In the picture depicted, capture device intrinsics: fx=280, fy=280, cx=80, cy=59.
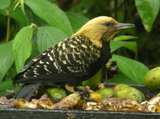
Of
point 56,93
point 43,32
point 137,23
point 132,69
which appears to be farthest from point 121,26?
point 137,23

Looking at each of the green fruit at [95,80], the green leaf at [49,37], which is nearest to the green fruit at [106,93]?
the green fruit at [95,80]

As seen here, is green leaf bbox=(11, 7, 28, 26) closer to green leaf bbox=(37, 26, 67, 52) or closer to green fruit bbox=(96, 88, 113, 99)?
green leaf bbox=(37, 26, 67, 52)

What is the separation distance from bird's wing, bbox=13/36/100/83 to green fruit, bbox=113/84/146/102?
6.1 inches

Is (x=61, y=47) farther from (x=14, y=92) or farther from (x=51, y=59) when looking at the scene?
(x=14, y=92)

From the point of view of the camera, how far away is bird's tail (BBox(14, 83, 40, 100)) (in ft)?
3.58

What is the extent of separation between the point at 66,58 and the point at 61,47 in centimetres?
7

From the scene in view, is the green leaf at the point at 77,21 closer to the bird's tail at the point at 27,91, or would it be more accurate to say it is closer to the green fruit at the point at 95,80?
the green fruit at the point at 95,80

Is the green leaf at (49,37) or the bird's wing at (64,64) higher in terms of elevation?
the green leaf at (49,37)

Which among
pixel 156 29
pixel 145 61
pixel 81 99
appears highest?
pixel 81 99

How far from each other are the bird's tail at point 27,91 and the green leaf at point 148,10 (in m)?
0.55

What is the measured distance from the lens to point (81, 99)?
35.5 inches

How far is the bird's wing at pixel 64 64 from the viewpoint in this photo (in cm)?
120

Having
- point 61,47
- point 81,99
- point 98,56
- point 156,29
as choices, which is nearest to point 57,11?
point 61,47

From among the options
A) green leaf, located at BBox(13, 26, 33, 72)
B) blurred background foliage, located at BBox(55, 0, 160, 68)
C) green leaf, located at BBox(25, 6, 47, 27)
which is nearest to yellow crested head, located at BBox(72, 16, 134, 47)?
green leaf, located at BBox(13, 26, 33, 72)
